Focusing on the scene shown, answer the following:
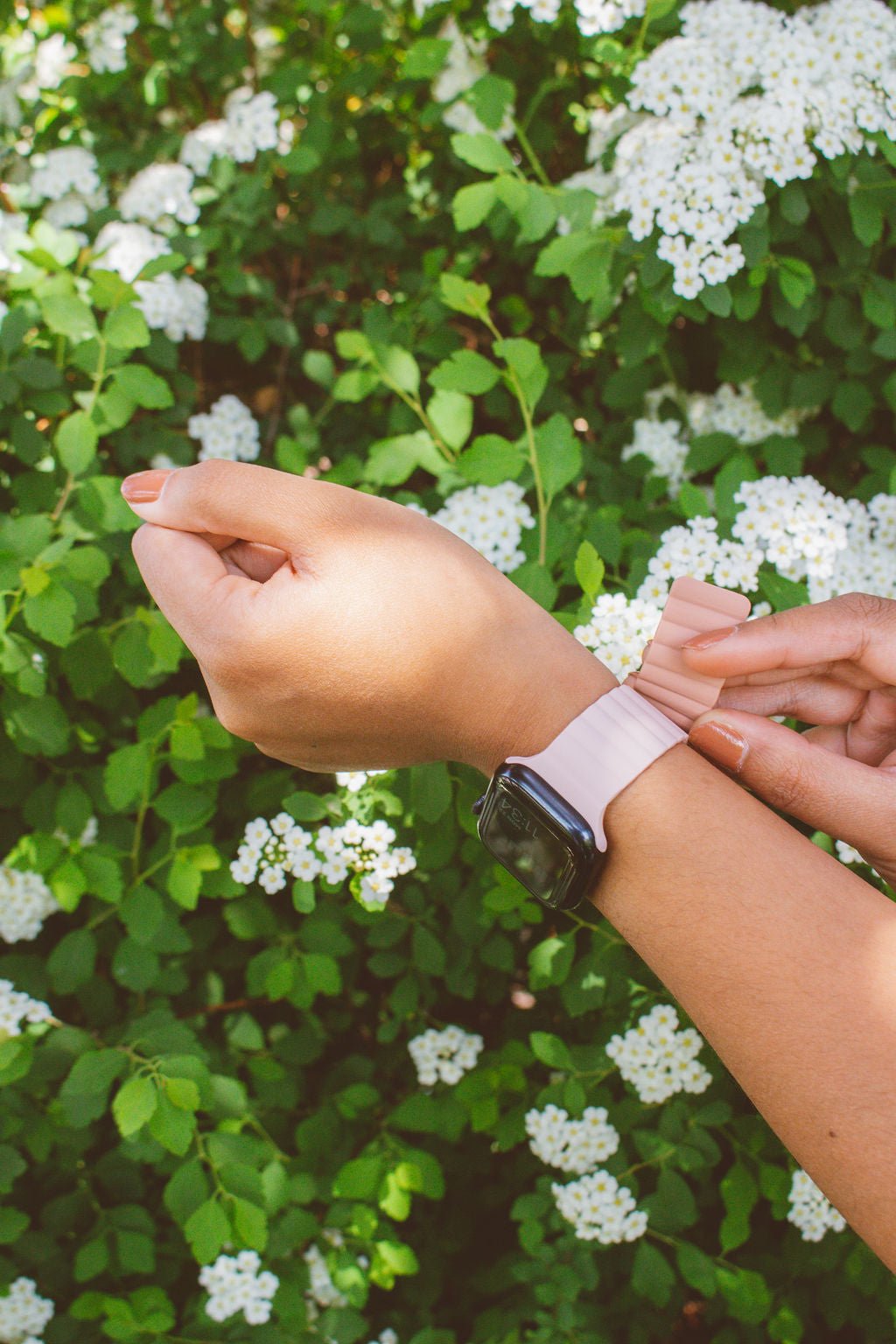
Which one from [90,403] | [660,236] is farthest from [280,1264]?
[660,236]

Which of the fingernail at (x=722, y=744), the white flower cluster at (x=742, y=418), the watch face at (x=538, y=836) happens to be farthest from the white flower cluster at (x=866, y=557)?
the watch face at (x=538, y=836)

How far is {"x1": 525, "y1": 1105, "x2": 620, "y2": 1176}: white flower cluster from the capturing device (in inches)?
A: 66.6

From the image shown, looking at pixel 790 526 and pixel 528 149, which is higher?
pixel 528 149

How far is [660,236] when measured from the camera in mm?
1687

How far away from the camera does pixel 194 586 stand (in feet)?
3.80

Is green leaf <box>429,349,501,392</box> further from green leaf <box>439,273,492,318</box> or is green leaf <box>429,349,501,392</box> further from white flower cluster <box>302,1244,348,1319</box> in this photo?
white flower cluster <box>302,1244,348,1319</box>

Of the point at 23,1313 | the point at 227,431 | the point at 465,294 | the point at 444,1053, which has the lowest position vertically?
the point at 23,1313

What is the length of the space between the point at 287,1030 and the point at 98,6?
2637mm

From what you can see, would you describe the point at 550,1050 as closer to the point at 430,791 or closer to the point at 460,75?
the point at 430,791

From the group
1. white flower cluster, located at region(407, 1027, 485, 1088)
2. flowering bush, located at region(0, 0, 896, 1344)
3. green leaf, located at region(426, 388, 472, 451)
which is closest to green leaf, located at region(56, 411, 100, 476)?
flowering bush, located at region(0, 0, 896, 1344)

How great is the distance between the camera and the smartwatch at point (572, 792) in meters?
1.06

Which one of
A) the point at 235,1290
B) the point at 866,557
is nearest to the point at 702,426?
the point at 866,557

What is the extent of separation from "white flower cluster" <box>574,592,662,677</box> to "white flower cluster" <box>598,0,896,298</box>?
2.13ft

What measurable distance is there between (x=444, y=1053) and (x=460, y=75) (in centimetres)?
221
